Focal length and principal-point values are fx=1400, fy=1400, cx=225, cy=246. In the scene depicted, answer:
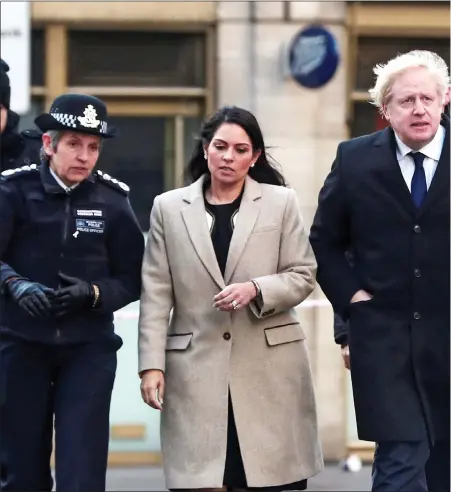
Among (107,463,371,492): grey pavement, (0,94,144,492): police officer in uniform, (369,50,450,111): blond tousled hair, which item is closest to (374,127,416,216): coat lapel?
(369,50,450,111): blond tousled hair

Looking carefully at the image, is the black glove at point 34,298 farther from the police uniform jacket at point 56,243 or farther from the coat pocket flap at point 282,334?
the coat pocket flap at point 282,334

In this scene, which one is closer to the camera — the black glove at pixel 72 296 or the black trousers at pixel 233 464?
the black glove at pixel 72 296

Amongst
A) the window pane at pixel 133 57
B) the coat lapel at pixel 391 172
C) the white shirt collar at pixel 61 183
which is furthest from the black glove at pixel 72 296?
the window pane at pixel 133 57

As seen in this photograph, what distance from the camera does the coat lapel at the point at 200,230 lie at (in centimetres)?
566

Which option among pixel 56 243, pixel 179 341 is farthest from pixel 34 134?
pixel 179 341

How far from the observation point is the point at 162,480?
360 inches

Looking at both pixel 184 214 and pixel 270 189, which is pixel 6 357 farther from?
pixel 270 189

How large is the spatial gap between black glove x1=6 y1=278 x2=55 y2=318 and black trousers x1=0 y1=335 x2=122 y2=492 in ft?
0.65

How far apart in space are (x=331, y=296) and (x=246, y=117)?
816 millimetres

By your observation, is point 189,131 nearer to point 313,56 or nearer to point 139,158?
point 139,158

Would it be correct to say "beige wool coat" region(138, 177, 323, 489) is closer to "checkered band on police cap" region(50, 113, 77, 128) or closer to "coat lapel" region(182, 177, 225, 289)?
"coat lapel" region(182, 177, 225, 289)

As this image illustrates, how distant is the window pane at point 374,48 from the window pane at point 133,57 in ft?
3.62

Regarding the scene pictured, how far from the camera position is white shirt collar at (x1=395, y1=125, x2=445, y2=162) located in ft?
17.8

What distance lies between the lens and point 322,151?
9.55 m
